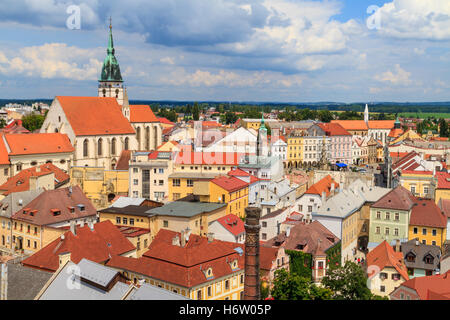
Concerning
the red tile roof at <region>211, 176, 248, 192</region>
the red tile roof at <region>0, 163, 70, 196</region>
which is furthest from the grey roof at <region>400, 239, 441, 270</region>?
the red tile roof at <region>0, 163, 70, 196</region>

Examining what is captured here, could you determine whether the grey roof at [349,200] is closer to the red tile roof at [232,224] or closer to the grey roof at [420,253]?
the grey roof at [420,253]

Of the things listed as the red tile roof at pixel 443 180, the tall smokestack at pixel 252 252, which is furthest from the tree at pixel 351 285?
the red tile roof at pixel 443 180

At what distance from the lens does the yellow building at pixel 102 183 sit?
226 feet

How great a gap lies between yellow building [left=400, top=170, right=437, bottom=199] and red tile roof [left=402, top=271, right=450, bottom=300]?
95.3 ft

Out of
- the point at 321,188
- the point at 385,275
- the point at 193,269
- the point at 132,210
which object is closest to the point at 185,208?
the point at 132,210

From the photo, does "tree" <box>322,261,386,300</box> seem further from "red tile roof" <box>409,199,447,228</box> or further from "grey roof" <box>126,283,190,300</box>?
"red tile roof" <box>409,199,447,228</box>

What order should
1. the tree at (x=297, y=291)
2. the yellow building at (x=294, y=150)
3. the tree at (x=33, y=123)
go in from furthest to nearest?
the tree at (x=33, y=123) < the yellow building at (x=294, y=150) < the tree at (x=297, y=291)

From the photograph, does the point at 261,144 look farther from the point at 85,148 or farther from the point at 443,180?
the point at 443,180

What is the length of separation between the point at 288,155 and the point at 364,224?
185 ft

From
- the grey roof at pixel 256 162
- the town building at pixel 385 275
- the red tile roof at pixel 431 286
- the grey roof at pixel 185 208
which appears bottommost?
the town building at pixel 385 275

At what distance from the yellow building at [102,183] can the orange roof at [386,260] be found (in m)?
37.0

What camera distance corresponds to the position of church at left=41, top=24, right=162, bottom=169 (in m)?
83.2
